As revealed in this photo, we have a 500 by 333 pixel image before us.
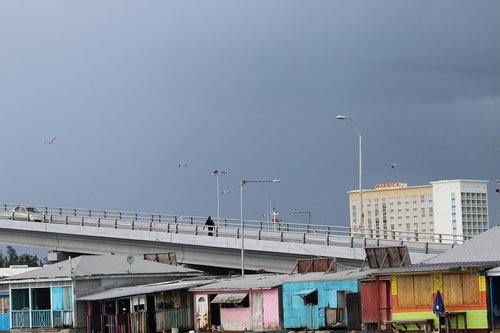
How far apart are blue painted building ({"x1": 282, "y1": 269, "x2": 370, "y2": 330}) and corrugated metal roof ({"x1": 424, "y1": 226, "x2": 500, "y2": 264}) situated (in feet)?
12.4

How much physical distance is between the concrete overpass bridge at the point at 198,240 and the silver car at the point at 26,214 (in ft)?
1.07

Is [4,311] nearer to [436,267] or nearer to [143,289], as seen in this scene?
[143,289]

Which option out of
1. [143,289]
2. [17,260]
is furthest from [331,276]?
[17,260]

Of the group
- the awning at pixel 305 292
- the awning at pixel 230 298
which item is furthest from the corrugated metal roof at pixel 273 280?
the awning at pixel 305 292

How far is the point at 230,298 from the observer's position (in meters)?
50.1

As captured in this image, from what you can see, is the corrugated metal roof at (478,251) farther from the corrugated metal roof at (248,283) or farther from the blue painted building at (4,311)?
the blue painted building at (4,311)

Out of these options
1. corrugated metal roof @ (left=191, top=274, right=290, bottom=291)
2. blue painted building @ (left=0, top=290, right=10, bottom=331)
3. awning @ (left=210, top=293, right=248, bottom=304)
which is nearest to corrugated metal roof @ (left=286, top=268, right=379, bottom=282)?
corrugated metal roof @ (left=191, top=274, right=290, bottom=291)

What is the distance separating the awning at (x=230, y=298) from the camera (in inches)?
1961

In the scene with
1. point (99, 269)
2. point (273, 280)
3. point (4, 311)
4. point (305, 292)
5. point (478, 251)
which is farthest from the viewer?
point (4, 311)

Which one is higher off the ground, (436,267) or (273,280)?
(436,267)

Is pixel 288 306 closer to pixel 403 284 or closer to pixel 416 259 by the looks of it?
pixel 403 284

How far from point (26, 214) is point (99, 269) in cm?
3763

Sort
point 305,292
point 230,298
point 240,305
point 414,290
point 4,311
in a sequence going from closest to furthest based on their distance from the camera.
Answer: point 414,290 < point 305,292 < point 230,298 < point 240,305 < point 4,311

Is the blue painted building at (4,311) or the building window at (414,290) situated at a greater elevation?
the building window at (414,290)
